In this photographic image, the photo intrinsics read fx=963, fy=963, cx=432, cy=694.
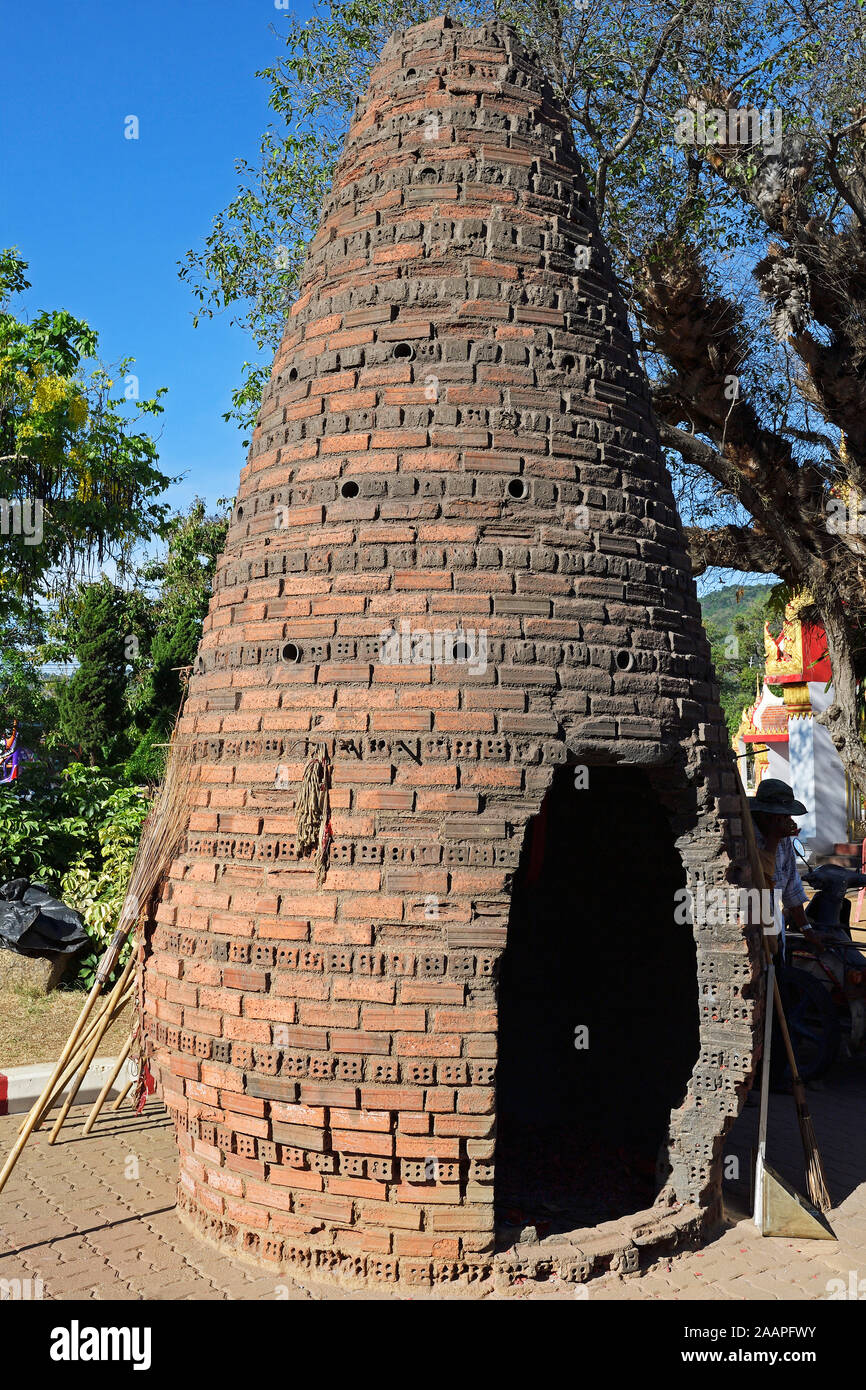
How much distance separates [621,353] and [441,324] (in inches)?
38.9

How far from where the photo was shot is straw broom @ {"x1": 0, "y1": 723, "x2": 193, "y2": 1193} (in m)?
4.54

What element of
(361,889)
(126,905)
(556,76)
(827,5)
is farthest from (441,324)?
(827,5)

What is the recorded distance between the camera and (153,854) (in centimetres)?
468

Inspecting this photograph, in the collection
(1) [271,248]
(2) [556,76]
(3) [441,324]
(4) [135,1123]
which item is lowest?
(4) [135,1123]

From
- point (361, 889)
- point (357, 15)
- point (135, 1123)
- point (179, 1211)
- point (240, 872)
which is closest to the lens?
point (361, 889)

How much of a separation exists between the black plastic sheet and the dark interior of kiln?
461cm

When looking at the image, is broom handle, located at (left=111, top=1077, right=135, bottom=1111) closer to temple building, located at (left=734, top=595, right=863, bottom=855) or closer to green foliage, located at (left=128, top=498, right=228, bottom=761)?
green foliage, located at (left=128, top=498, right=228, bottom=761)

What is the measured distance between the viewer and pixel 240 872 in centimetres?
406

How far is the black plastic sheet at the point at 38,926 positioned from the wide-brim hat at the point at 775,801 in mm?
6317

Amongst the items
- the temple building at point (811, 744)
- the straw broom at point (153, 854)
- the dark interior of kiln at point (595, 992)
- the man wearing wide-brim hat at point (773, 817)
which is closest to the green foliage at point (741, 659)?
the temple building at point (811, 744)

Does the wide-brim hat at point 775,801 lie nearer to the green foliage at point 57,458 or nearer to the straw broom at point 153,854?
the straw broom at point 153,854

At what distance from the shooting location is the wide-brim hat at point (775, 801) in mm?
6000

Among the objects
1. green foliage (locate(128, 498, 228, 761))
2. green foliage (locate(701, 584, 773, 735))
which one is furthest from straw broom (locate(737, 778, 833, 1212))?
green foliage (locate(701, 584, 773, 735))

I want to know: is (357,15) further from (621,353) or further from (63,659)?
(63,659)
